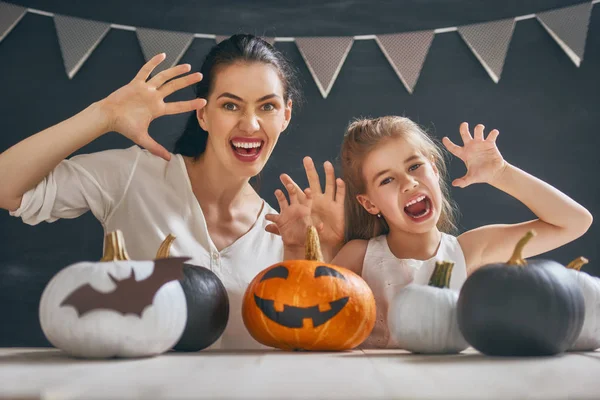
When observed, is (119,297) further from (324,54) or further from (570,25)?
(570,25)

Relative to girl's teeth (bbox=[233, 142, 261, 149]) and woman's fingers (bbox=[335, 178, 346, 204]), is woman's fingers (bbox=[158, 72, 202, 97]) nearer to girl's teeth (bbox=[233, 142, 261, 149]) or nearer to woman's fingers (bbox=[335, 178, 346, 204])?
girl's teeth (bbox=[233, 142, 261, 149])

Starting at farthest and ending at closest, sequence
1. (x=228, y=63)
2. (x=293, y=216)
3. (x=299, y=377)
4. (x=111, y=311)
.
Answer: (x=228, y=63)
(x=293, y=216)
(x=111, y=311)
(x=299, y=377)

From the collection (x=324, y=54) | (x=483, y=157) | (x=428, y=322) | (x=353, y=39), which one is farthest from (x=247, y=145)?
(x=353, y=39)

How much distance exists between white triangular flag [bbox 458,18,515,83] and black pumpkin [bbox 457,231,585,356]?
2.29 metres

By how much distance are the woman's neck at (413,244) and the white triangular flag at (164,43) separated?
1783 millimetres

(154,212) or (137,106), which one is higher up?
(137,106)

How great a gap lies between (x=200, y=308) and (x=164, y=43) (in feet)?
7.27

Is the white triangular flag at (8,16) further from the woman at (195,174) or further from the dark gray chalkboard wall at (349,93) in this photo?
the woman at (195,174)

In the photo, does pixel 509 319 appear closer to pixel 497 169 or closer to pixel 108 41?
pixel 497 169

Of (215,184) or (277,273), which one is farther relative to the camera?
(215,184)

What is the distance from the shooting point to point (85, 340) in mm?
1006

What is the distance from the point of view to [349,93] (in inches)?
131

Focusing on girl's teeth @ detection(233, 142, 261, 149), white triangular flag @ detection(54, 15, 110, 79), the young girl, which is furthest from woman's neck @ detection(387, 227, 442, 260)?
white triangular flag @ detection(54, 15, 110, 79)

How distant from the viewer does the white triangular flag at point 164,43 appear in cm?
314
